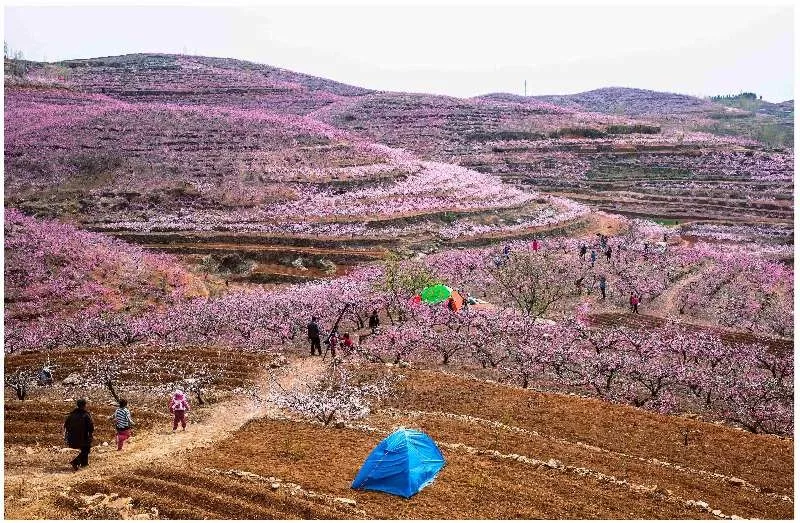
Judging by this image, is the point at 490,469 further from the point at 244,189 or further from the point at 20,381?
the point at 244,189

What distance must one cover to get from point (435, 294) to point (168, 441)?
18.1m

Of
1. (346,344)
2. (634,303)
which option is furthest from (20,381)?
(634,303)

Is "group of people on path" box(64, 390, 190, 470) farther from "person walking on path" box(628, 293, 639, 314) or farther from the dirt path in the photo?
the dirt path

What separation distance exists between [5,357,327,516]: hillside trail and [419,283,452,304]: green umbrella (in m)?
9.84

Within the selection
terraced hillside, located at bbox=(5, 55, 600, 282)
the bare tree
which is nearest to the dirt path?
terraced hillside, located at bbox=(5, 55, 600, 282)

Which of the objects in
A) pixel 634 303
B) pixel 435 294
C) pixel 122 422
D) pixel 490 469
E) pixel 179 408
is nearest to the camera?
pixel 490 469

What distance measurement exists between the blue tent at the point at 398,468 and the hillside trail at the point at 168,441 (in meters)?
5.61

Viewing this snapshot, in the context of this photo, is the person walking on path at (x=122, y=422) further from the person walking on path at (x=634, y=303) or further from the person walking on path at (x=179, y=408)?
the person walking on path at (x=634, y=303)

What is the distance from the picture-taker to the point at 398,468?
15125mm

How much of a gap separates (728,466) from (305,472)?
10524mm

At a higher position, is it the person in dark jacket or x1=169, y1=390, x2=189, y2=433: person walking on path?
the person in dark jacket

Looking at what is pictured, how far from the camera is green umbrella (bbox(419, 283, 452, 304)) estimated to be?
34859mm

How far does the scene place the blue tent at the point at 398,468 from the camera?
591 inches

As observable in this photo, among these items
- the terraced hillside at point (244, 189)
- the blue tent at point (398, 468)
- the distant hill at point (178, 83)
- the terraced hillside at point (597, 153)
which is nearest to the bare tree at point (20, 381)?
the blue tent at point (398, 468)
